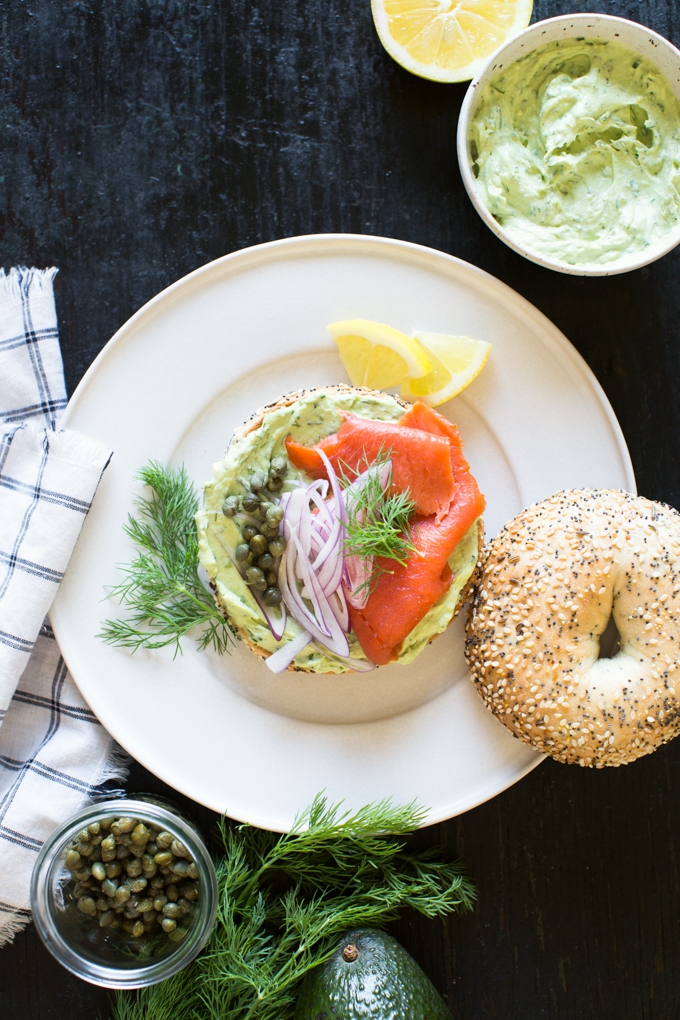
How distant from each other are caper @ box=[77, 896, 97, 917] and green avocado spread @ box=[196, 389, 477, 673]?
813 mm

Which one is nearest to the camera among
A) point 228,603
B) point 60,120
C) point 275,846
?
point 228,603

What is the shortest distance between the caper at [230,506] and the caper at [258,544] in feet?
0.27

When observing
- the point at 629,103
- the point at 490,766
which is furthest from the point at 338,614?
the point at 629,103

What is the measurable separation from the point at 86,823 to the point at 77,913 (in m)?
0.26

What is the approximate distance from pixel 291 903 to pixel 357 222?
1959 mm

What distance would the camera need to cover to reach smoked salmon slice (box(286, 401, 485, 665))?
6.35 ft

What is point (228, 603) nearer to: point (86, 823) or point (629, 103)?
point (86, 823)

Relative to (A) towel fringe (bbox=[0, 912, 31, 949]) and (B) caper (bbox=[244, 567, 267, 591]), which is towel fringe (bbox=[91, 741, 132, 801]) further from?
(B) caper (bbox=[244, 567, 267, 591])

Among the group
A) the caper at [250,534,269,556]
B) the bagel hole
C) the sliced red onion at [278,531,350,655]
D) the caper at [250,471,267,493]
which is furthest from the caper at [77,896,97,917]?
the bagel hole

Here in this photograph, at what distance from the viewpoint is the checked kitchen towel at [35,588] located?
6.99 ft

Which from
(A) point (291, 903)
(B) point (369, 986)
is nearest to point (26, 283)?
(A) point (291, 903)

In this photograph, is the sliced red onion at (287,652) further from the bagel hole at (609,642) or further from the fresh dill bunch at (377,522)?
the bagel hole at (609,642)

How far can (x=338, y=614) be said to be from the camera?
6.59ft

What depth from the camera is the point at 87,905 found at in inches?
80.4
